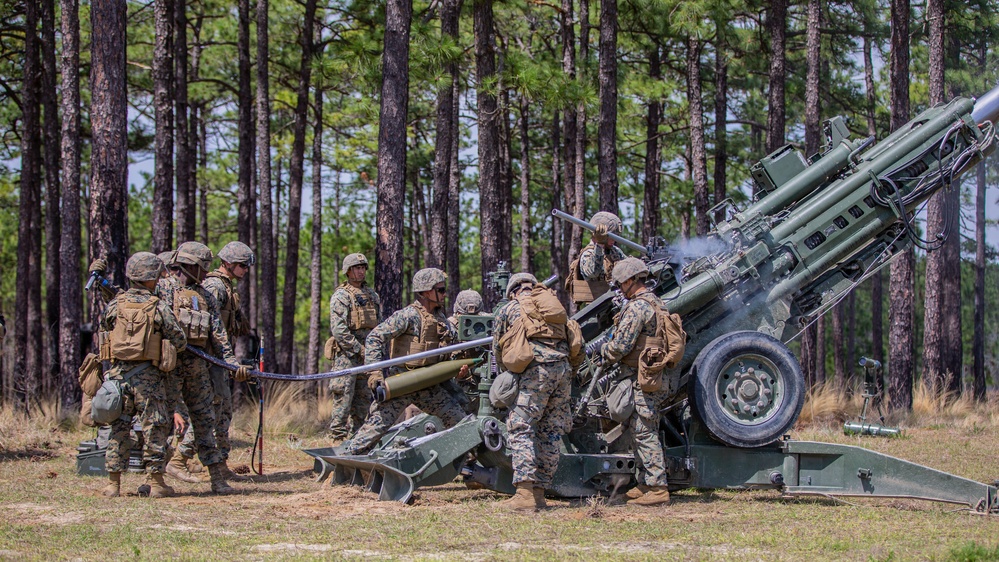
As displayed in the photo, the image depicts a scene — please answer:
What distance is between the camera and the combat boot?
9.20 meters

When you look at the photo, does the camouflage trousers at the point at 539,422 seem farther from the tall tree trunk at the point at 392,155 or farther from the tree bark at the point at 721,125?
the tree bark at the point at 721,125

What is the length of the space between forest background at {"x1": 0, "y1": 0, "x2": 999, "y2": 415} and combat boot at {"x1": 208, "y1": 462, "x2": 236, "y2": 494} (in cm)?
352

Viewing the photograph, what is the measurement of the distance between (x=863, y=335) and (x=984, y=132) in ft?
141

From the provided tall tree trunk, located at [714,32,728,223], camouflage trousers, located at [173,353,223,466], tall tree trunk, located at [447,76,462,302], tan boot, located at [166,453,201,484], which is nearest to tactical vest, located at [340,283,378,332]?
camouflage trousers, located at [173,353,223,466]

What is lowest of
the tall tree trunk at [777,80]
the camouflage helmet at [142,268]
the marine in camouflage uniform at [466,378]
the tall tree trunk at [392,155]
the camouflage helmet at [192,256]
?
the marine in camouflage uniform at [466,378]

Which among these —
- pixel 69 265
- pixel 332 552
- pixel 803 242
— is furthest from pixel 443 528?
pixel 69 265

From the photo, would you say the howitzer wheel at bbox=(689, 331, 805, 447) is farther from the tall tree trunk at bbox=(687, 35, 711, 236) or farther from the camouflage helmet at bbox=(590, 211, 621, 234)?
the tall tree trunk at bbox=(687, 35, 711, 236)

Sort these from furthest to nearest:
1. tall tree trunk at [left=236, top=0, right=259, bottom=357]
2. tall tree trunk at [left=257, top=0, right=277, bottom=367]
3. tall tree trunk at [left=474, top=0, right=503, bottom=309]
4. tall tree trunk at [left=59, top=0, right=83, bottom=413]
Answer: tall tree trunk at [left=236, top=0, right=259, bottom=357] → tall tree trunk at [left=257, top=0, right=277, bottom=367] → tall tree trunk at [left=474, top=0, right=503, bottom=309] → tall tree trunk at [left=59, top=0, right=83, bottom=413]

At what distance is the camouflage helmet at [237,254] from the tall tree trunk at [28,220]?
11.8 metres

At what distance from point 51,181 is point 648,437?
1705 cm

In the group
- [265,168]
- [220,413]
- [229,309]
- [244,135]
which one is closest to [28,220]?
[244,135]

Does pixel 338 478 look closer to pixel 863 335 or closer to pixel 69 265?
pixel 69 265

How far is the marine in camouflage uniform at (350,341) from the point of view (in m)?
10.9

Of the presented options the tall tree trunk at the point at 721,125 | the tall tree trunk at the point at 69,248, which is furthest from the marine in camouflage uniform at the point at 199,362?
the tall tree trunk at the point at 721,125
